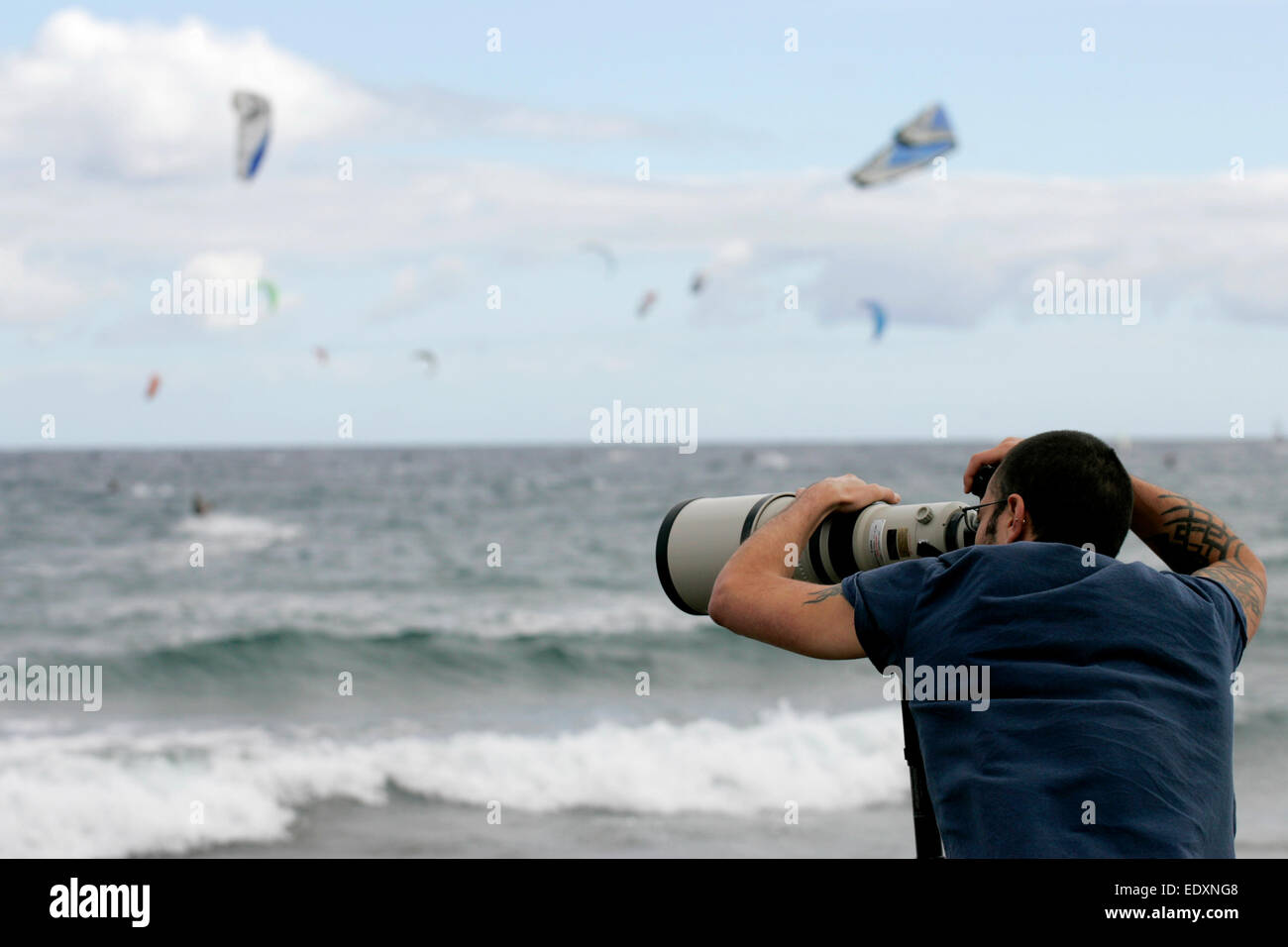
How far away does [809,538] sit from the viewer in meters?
1.79

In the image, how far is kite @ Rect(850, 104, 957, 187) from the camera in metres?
13.8

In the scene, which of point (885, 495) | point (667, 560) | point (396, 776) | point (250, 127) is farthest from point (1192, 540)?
point (250, 127)

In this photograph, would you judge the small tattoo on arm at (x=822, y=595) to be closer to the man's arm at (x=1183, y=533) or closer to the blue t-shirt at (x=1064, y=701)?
the blue t-shirt at (x=1064, y=701)

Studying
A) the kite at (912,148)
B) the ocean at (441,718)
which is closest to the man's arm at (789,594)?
the ocean at (441,718)

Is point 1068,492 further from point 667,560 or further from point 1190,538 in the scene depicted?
point 667,560

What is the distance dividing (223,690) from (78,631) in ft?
10.5

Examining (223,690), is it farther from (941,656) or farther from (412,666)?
(941,656)

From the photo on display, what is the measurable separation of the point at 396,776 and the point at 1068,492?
6.44m

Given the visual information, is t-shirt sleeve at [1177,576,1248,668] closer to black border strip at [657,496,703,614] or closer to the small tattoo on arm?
the small tattoo on arm

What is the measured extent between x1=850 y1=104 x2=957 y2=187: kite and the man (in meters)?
12.6

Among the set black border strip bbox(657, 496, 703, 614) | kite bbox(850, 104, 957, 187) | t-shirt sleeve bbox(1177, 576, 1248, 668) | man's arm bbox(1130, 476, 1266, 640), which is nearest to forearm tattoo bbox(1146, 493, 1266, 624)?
man's arm bbox(1130, 476, 1266, 640)

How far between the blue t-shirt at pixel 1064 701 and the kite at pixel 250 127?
45.1ft

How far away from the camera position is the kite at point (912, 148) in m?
13.8
